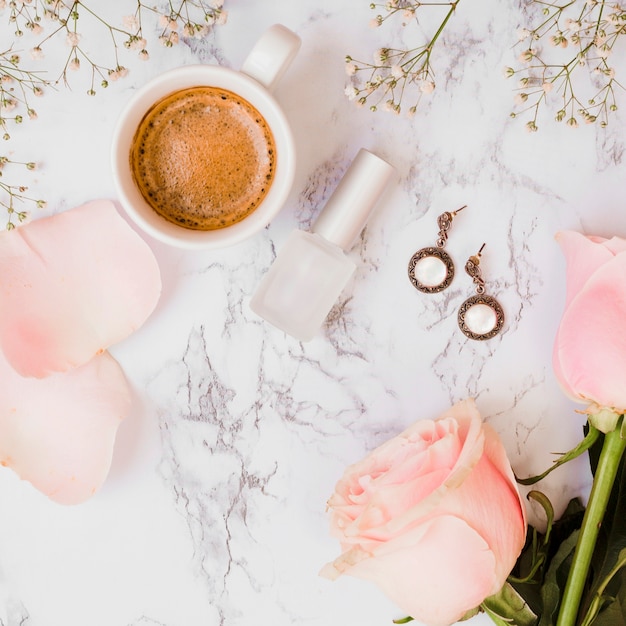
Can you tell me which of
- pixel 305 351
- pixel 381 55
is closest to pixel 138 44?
pixel 381 55

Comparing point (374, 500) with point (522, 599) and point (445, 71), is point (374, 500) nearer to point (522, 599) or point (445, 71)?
point (522, 599)

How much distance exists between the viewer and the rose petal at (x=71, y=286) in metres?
0.74

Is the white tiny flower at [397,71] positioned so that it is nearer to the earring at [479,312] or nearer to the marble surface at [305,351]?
the marble surface at [305,351]

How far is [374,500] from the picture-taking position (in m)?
0.62

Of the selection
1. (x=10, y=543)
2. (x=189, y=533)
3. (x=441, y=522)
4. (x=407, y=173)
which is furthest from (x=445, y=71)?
(x=10, y=543)

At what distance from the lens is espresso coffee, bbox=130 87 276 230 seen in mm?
706

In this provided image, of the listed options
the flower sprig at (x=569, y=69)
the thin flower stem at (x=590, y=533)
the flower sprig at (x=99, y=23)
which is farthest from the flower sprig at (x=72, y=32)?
the thin flower stem at (x=590, y=533)

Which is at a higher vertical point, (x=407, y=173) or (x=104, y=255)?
(x=407, y=173)

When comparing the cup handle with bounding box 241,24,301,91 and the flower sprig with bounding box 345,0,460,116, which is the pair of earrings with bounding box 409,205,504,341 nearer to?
the flower sprig with bounding box 345,0,460,116

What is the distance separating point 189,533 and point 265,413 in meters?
0.16

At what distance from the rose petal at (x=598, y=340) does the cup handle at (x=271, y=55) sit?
0.34 metres

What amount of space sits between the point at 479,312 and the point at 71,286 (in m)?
0.45

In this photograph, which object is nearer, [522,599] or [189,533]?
[522,599]

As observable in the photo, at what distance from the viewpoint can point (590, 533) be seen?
68cm
